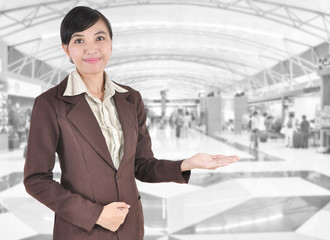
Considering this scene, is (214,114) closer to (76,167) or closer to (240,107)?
(240,107)

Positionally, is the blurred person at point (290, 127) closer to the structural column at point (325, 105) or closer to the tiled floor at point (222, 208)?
the structural column at point (325, 105)

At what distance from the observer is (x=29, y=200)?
5.98m

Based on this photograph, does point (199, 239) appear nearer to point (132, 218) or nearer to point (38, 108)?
point (132, 218)

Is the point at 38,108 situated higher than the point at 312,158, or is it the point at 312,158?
the point at 38,108

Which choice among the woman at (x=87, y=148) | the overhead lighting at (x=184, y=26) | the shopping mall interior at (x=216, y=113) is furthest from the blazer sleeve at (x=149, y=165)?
the overhead lighting at (x=184, y=26)

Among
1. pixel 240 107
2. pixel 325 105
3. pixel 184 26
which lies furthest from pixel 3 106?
pixel 240 107

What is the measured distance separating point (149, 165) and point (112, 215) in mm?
397

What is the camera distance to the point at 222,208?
5.40 metres

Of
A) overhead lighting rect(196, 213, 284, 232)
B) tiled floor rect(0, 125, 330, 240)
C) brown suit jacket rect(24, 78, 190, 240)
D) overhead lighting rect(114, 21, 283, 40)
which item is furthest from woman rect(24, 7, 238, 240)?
overhead lighting rect(114, 21, 283, 40)

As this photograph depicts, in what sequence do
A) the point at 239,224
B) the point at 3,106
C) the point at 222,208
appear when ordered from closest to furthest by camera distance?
the point at 239,224
the point at 222,208
the point at 3,106

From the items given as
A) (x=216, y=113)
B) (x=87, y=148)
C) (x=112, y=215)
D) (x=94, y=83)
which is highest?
(x=216, y=113)

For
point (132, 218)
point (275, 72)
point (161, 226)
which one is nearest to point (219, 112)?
point (275, 72)

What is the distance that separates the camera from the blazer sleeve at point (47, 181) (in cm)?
131

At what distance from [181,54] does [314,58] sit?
1370 centimetres
